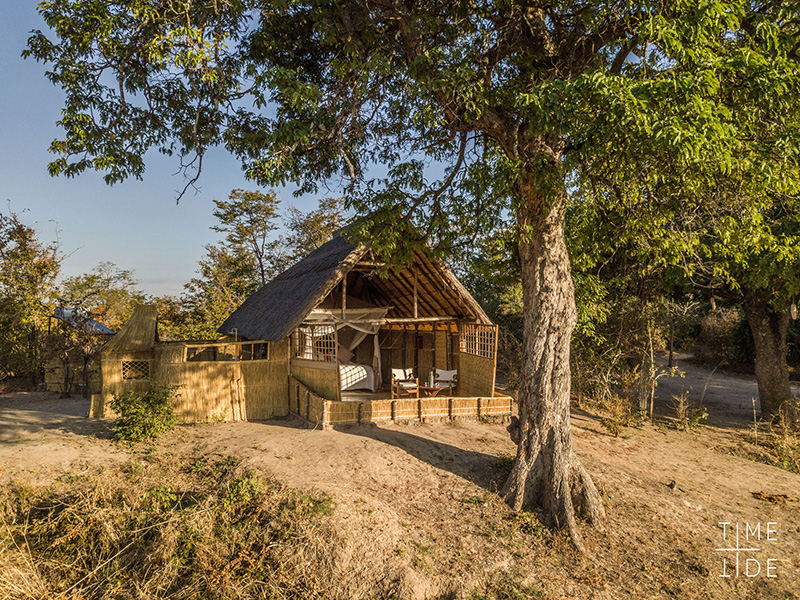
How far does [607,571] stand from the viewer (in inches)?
206

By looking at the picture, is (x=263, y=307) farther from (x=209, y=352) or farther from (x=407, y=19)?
(x=407, y=19)

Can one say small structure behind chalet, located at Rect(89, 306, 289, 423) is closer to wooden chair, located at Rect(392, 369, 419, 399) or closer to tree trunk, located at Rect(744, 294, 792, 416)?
wooden chair, located at Rect(392, 369, 419, 399)

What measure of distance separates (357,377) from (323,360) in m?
2.63

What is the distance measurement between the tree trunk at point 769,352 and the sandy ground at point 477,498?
9.68 ft

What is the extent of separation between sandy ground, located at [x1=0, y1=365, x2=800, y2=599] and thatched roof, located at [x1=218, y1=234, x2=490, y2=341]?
8.49 feet

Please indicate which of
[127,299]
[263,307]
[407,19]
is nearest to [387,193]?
[407,19]

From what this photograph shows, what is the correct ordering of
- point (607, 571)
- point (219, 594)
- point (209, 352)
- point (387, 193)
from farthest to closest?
point (209, 352), point (387, 193), point (607, 571), point (219, 594)

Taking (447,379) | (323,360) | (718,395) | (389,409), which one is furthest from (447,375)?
(718,395)

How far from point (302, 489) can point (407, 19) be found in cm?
680

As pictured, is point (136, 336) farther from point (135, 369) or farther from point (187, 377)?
point (187, 377)

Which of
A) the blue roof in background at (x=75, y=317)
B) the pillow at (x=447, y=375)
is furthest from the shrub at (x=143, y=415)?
the blue roof in background at (x=75, y=317)

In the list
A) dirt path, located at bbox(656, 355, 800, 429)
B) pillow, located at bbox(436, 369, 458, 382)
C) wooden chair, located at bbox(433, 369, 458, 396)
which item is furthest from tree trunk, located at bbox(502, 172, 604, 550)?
→ dirt path, located at bbox(656, 355, 800, 429)

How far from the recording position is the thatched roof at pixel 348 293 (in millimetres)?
9914

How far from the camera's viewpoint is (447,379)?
11.8 metres
